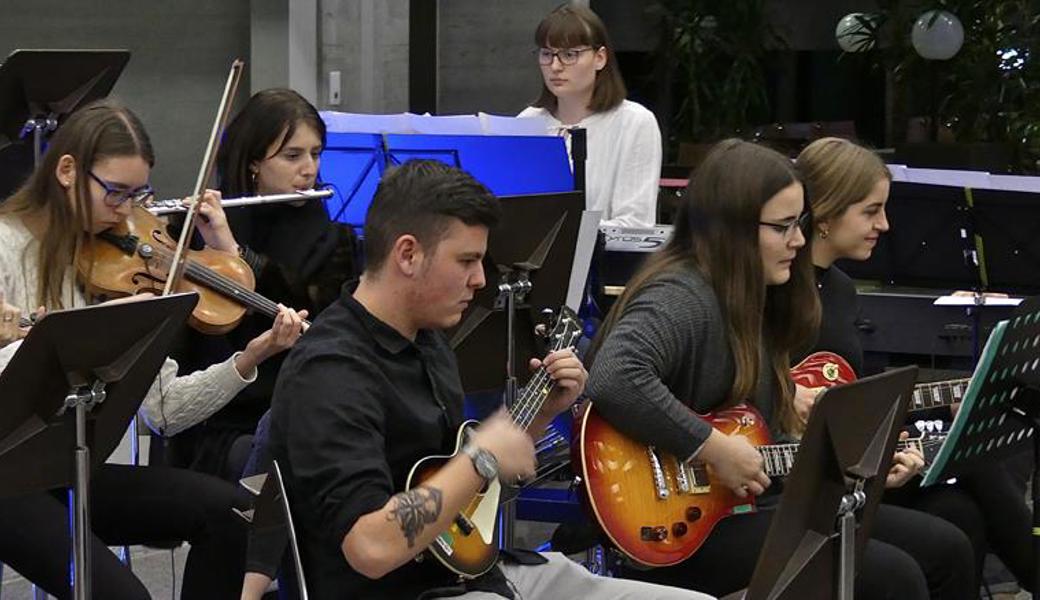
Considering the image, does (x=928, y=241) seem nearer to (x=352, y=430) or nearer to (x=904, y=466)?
(x=904, y=466)

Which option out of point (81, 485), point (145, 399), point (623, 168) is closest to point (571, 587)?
point (81, 485)

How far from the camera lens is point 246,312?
13.0 ft

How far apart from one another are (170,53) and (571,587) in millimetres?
6463

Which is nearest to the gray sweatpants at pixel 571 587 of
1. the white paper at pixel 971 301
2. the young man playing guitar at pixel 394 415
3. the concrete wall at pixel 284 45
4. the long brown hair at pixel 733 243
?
the young man playing guitar at pixel 394 415

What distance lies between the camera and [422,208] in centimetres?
281

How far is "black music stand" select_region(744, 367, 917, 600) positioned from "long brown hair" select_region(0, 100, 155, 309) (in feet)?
5.52

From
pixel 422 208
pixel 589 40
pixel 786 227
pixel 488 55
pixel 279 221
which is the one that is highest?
pixel 589 40

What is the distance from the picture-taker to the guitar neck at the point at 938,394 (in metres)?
3.94

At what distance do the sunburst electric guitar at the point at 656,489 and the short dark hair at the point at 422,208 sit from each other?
2.23 ft

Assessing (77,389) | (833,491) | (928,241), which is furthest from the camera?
(928,241)

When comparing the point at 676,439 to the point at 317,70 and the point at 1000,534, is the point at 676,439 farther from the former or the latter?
the point at 317,70

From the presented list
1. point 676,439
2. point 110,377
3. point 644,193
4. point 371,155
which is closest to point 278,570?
point 110,377

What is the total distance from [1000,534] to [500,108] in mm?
5790

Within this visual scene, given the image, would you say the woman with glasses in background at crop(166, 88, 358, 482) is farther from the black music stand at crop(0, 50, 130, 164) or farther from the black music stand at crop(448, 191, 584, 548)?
the black music stand at crop(0, 50, 130, 164)
